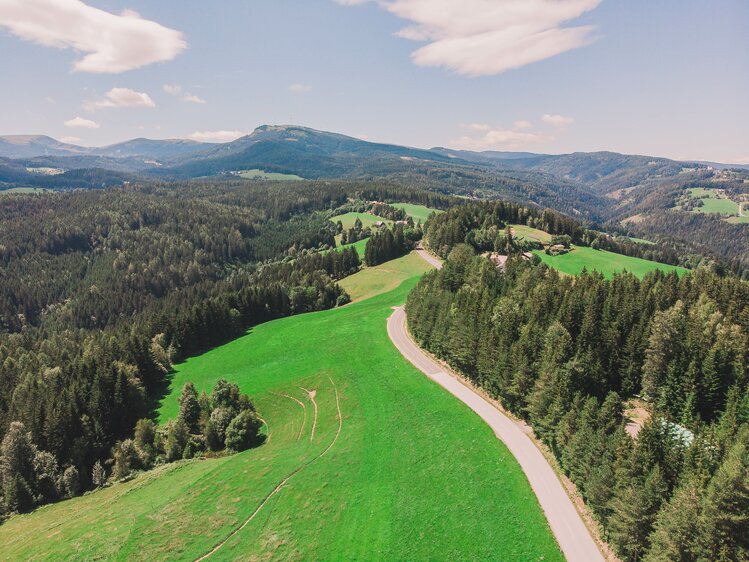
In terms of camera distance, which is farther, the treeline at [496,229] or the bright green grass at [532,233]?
the bright green grass at [532,233]

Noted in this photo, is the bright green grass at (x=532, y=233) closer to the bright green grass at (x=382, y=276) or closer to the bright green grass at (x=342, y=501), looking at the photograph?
the bright green grass at (x=382, y=276)

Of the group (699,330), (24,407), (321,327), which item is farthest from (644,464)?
(24,407)

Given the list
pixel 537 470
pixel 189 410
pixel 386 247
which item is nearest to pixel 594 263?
pixel 386 247

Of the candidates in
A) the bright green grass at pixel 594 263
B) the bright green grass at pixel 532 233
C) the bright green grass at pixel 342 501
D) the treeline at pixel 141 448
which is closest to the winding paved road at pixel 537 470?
the bright green grass at pixel 342 501

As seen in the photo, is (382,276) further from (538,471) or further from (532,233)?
(538,471)

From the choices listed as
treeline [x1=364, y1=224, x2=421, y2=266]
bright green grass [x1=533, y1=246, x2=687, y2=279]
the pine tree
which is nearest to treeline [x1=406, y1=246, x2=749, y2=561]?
the pine tree

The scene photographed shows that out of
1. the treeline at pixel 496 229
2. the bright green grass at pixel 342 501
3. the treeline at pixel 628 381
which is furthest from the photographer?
the treeline at pixel 496 229
